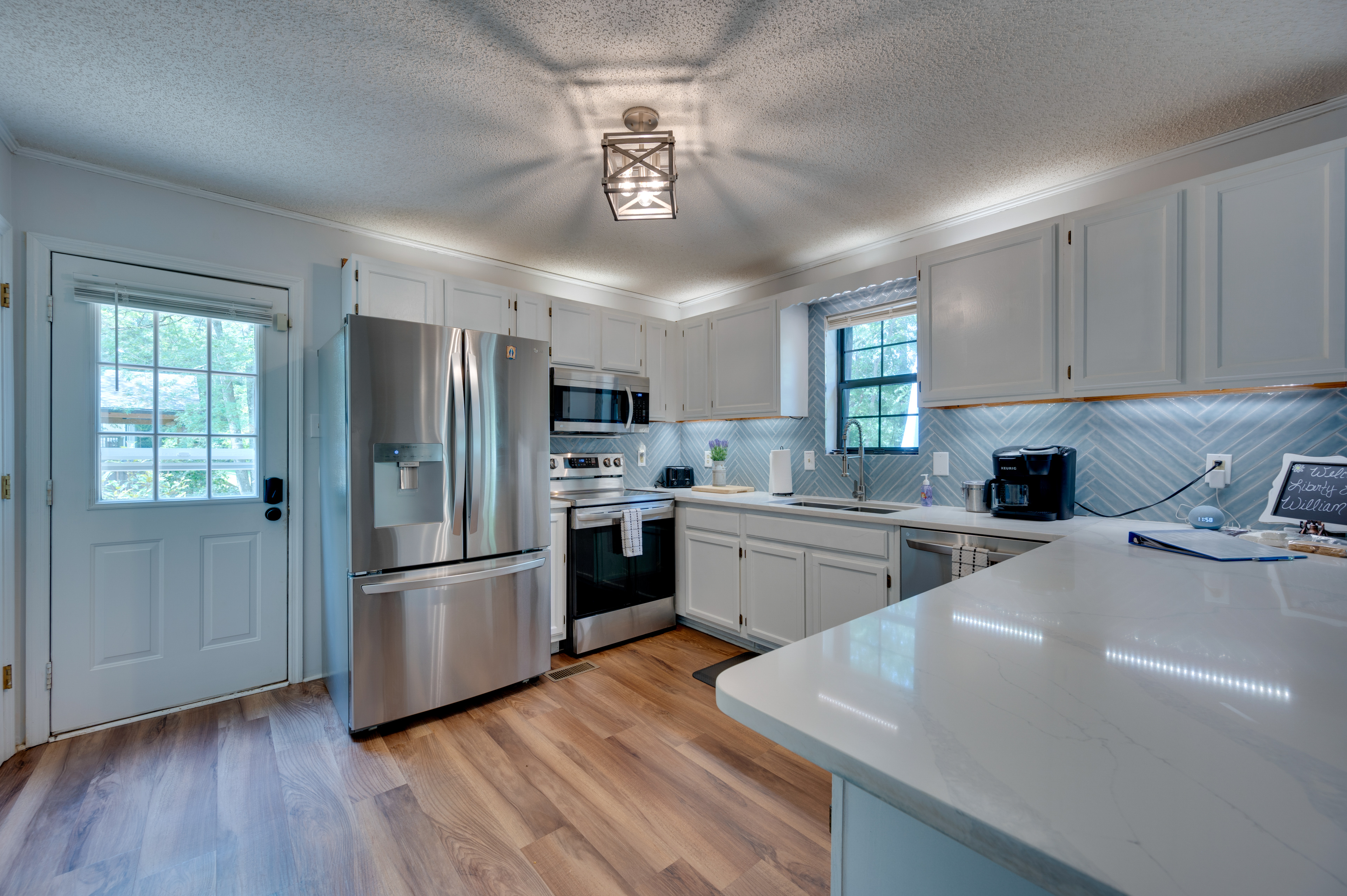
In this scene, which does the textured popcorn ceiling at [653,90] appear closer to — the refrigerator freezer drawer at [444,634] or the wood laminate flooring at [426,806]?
the refrigerator freezer drawer at [444,634]

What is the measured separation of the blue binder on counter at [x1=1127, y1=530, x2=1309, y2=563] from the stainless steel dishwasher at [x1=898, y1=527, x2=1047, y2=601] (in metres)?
0.42

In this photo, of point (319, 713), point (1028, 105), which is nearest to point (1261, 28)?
point (1028, 105)

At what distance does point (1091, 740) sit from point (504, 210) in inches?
120

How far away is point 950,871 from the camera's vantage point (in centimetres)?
58

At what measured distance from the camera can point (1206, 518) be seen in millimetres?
1898

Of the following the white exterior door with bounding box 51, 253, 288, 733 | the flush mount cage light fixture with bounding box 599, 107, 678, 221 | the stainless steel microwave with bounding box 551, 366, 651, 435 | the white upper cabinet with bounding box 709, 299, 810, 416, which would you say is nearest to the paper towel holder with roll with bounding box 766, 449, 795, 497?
the white upper cabinet with bounding box 709, 299, 810, 416

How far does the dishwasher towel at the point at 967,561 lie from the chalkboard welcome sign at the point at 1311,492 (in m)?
0.88

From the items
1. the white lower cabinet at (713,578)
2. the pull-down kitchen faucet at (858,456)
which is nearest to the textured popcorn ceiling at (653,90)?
the pull-down kitchen faucet at (858,456)

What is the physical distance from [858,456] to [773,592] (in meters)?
1.01

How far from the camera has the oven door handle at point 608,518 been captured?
312 cm

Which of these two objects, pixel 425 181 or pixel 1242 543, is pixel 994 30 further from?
pixel 425 181

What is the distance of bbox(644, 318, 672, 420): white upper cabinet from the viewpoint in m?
3.99

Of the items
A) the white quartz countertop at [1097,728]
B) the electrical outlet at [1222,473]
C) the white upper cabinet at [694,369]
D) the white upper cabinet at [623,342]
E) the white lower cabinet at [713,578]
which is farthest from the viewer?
the white upper cabinet at [694,369]

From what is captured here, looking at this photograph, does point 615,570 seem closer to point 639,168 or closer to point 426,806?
point 426,806
